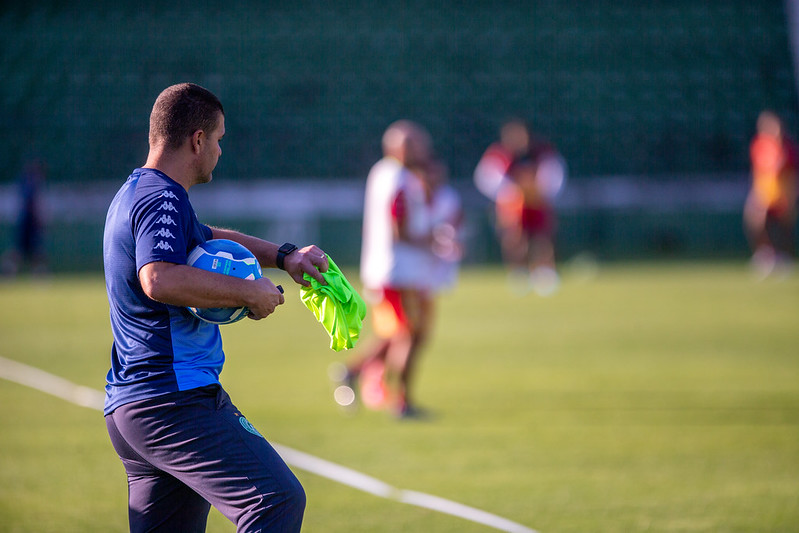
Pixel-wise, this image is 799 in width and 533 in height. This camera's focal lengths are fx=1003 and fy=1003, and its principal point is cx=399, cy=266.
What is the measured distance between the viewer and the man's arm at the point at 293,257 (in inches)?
150

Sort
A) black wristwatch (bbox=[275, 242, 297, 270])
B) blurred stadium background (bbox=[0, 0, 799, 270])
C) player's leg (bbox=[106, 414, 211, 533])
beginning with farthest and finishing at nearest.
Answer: blurred stadium background (bbox=[0, 0, 799, 270]) < black wristwatch (bbox=[275, 242, 297, 270]) < player's leg (bbox=[106, 414, 211, 533])

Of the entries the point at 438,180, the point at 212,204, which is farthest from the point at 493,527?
the point at 212,204

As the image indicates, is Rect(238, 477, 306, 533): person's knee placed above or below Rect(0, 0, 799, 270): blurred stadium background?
below

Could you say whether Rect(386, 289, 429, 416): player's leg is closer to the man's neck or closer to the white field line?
the white field line

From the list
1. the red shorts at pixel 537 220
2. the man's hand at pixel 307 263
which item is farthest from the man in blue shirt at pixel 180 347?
the red shorts at pixel 537 220

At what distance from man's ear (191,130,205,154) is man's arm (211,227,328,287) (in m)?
0.44

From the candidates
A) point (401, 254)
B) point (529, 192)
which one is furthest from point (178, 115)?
point (529, 192)

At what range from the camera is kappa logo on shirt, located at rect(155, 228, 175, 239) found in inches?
133

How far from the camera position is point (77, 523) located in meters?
5.75

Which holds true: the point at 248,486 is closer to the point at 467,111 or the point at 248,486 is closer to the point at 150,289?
the point at 150,289

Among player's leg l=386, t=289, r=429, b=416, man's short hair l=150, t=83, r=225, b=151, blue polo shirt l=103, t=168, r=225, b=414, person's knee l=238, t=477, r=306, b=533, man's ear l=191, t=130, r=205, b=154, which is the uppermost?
man's short hair l=150, t=83, r=225, b=151

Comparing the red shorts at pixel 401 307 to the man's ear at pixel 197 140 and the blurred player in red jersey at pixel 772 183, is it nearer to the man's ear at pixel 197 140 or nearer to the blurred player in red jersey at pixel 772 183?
the man's ear at pixel 197 140

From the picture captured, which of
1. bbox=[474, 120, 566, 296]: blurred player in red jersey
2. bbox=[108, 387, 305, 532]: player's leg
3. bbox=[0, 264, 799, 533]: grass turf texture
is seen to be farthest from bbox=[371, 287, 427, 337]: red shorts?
bbox=[474, 120, 566, 296]: blurred player in red jersey

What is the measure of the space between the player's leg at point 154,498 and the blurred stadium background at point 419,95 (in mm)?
22266
